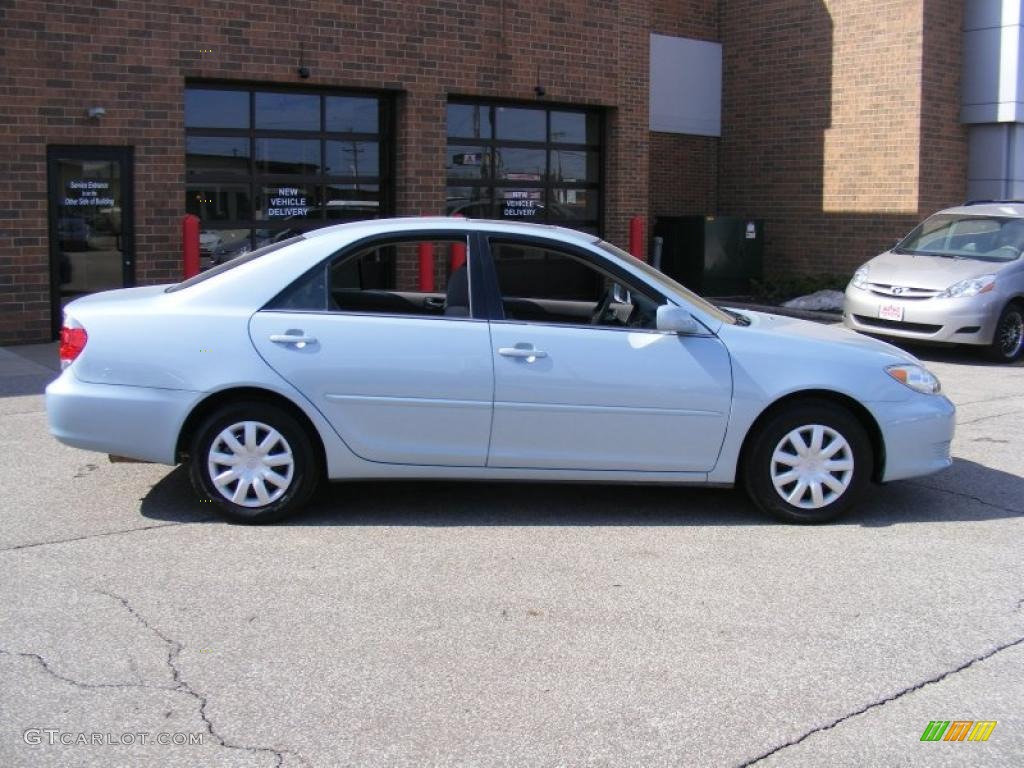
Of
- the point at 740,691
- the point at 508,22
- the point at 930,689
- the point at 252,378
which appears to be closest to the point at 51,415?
the point at 252,378

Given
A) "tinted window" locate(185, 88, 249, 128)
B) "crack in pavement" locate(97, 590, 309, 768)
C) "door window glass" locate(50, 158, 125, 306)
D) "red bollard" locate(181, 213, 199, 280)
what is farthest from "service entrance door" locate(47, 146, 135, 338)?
"crack in pavement" locate(97, 590, 309, 768)

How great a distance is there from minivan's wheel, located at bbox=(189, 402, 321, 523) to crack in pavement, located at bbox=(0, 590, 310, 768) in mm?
1191

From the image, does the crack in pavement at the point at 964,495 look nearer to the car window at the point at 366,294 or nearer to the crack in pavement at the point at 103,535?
the car window at the point at 366,294

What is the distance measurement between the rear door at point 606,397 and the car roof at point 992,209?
375 inches

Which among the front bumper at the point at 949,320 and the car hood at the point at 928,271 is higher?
the car hood at the point at 928,271

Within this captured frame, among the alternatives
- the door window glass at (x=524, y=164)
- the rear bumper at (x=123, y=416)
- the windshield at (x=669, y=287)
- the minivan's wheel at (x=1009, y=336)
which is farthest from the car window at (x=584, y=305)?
the door window glass at (x=524, y=164)

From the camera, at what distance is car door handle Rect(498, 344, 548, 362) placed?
606cm

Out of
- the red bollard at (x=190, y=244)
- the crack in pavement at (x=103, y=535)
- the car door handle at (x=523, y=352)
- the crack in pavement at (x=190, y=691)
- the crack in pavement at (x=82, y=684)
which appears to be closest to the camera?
the crack in pavement at (x=190, y=691)

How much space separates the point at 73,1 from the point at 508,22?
5416mm

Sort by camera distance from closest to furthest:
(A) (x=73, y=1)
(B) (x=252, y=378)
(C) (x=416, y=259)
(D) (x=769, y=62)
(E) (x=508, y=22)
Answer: (B) (x=252, y=378)
(A) (x=73, y=1)
(C) (x=416, y=259)
(E) (x=508, y=22)
(D) (x=769, y=62)

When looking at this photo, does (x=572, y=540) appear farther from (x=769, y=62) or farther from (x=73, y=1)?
(x=769, y=62)

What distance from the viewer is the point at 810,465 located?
6250mm

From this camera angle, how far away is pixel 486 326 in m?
6.14

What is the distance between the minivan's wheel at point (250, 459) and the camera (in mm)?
5984
